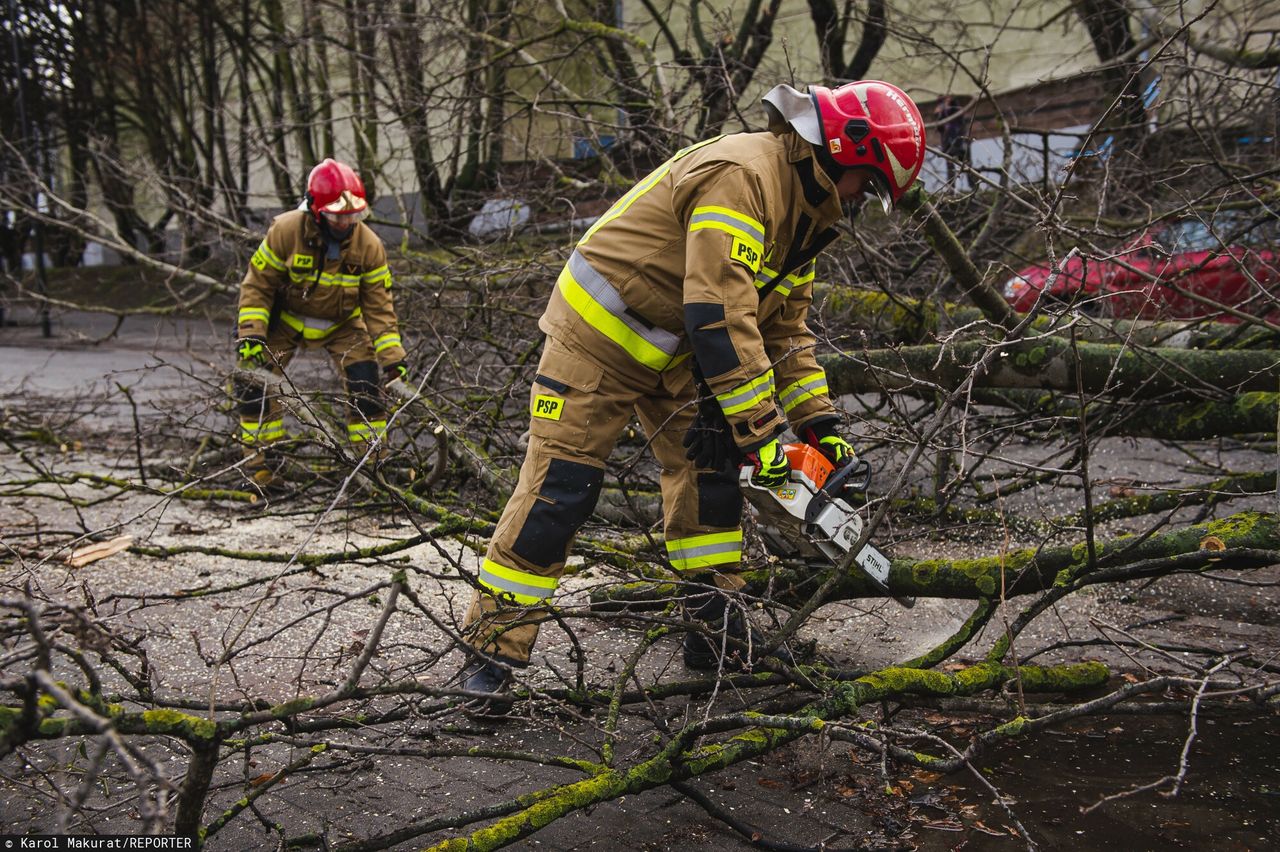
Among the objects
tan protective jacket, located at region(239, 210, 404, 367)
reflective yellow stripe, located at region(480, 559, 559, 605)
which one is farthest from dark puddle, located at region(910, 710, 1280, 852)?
tan protective jacket, located at region(239, 210, 404, 367)

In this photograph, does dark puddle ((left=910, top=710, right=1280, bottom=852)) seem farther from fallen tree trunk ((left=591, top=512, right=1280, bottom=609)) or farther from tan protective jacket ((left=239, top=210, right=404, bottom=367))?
tan protective jacket ((left=239, top=210, right=404, bottom=367))

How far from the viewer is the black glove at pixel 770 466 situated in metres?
2.78

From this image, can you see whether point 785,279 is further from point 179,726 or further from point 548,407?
point 179,726

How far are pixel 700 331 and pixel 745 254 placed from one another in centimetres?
23

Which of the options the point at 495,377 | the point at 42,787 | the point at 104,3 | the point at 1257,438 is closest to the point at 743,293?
the point at 42,787

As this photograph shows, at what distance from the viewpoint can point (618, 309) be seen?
299 cm

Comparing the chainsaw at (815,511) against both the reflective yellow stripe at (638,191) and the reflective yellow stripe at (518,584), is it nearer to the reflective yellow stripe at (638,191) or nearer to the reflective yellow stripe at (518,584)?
the reflective yellow stripe at (518,584)

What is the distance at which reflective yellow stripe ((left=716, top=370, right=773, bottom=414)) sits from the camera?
277 centimetres

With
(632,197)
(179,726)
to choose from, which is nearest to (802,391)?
(632,197)

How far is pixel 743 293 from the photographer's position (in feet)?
9.01

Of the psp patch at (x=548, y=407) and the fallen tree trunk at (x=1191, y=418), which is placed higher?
the psp patch at (x=548, y=407)

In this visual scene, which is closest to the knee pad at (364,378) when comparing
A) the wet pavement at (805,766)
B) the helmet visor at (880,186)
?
the wet pavement at (805,766)

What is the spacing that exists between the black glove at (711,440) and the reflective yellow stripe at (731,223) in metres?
0.50

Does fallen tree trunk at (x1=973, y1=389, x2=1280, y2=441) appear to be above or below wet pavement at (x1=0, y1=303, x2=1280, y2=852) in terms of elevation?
above
